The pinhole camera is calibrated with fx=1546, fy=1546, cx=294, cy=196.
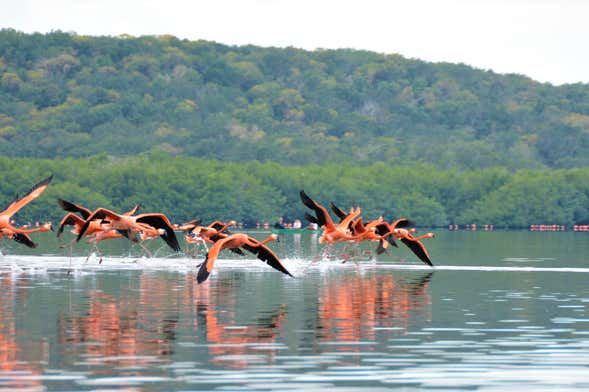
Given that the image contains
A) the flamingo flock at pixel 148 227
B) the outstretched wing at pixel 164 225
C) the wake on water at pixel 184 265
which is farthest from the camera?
the wake on water at pixel 184 265

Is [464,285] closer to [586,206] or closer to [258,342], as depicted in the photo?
[258,342]

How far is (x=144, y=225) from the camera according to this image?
45.5 meters

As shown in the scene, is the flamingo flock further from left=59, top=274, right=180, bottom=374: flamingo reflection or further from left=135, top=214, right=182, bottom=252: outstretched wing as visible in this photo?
left=59, top=274, right=180, bottom=374: flamingo reflection

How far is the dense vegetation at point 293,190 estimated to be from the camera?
152125 millimetres

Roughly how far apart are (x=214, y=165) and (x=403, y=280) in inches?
4977

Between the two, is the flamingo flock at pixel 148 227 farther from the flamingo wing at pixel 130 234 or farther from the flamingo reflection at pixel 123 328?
the flamingo reflection at pixel 123 328

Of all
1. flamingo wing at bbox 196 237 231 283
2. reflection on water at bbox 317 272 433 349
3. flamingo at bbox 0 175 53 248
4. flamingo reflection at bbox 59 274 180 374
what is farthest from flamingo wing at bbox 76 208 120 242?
flamingo wing at bbox 196 237 231 283

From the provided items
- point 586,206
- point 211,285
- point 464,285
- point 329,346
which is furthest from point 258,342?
point 586,206

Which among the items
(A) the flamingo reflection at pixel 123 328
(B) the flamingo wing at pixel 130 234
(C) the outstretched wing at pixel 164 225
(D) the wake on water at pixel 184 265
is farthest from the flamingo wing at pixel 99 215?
(D) the wake on water at pixel 184 265

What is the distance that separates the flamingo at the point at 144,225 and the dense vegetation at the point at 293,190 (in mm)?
94323

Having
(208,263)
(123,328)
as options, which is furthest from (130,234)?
(123,328)

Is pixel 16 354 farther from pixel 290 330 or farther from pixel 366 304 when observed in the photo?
pixel 366 304

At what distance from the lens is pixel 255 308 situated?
33.6 meters

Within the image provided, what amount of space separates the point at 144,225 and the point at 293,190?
121 metres
